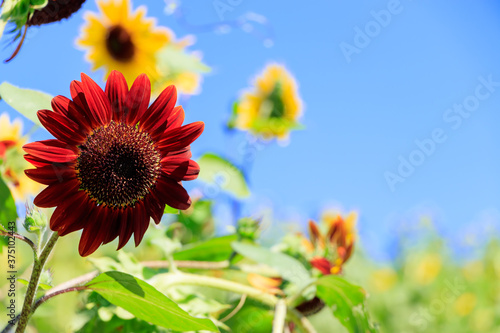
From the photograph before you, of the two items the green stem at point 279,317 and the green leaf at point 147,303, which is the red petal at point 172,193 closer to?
→ the green leaf at point 147,303

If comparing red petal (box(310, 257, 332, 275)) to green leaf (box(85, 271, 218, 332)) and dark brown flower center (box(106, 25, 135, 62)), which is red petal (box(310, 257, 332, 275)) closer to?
green leaf (box(85, 271, 218, 332))

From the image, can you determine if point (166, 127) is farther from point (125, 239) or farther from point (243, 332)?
point (243, 332)

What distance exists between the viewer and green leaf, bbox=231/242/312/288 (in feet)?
2.18

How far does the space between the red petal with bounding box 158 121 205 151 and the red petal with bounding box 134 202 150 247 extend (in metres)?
0.06

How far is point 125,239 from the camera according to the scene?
1.39 ft

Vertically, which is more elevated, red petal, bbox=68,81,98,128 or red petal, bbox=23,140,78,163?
red petal, bbox=68,81,98,128

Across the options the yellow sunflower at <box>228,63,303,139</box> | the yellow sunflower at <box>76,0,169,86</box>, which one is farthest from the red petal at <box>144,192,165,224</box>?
the yellow sunflower at <box>228,63,303,139</box>

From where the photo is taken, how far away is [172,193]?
1.38ft

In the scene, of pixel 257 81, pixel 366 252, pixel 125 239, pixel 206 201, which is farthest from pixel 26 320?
pixel 366 252

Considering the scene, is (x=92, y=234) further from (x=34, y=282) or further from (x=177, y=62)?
(x=177, y=62)

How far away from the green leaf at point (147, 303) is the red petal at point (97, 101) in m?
0.14

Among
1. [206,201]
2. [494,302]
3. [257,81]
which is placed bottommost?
[494,302]

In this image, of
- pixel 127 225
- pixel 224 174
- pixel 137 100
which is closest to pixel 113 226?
pixel 127 225

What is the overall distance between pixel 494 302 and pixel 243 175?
5.61 ft
